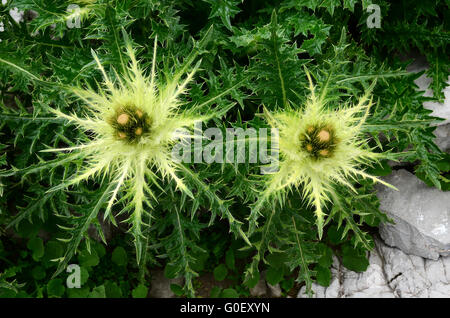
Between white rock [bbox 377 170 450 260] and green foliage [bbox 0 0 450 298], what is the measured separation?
0.52 feet

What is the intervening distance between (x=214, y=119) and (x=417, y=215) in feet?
6.77

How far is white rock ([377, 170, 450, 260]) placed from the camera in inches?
116

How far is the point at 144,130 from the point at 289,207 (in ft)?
4.07

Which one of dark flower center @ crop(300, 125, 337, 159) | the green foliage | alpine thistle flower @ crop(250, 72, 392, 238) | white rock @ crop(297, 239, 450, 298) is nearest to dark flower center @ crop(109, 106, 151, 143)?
the green foliage

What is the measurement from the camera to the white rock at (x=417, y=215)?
116 inches

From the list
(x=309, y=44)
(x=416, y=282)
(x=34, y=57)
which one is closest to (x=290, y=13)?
(x=309, y=44)

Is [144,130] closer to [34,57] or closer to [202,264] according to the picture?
[34,57]

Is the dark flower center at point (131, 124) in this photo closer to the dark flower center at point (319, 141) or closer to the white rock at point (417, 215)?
the dark flower center at point (319, 141)

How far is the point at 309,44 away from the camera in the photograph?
7.66 feet

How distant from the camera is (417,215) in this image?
2988mm

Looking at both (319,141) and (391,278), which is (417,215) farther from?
(319,141)

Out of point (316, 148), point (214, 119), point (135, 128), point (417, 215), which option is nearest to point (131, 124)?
point (135, 128)

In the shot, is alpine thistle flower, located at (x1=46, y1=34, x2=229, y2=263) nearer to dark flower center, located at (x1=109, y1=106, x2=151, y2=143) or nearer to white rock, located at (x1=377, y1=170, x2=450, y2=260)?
dark flower center, located at (x1=109, y1=106, x2=151, y2=143)
